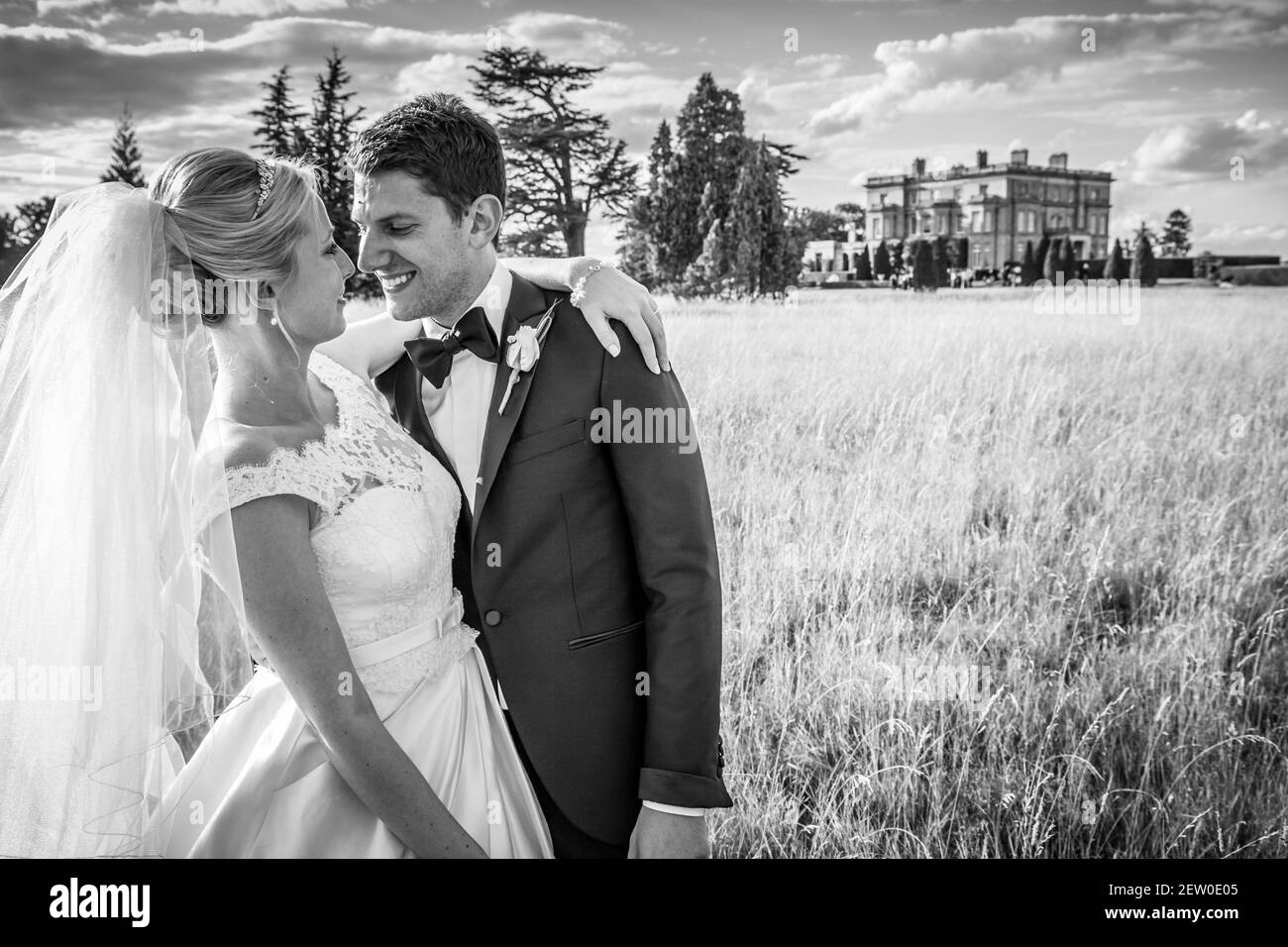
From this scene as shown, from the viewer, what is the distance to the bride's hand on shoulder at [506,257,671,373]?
2002 millimetres

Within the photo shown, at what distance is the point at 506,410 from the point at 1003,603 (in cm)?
299

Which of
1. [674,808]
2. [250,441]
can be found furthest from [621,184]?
[674,808]

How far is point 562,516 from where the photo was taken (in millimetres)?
2012

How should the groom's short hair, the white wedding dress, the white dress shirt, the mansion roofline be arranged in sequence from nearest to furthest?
the white wedding dress, the groom's short hair, the white dress shirt, the mansion roofline

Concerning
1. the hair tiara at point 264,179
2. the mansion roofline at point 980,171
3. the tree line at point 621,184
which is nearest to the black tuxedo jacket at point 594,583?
the hair tiara at point 264,179

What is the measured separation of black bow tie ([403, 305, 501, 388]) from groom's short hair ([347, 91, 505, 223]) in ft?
0.83

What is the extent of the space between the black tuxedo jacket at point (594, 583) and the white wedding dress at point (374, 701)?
3.8 inches

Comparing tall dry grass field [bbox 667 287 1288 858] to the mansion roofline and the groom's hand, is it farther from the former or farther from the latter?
the mansion roofline

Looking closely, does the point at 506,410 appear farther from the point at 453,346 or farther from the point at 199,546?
the point at 199,546

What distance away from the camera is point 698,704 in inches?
78.2

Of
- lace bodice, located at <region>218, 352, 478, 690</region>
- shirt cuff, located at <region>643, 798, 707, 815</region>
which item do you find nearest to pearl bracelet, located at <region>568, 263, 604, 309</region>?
lace bodice, located at <region>218, 352, 478, 690</region>
